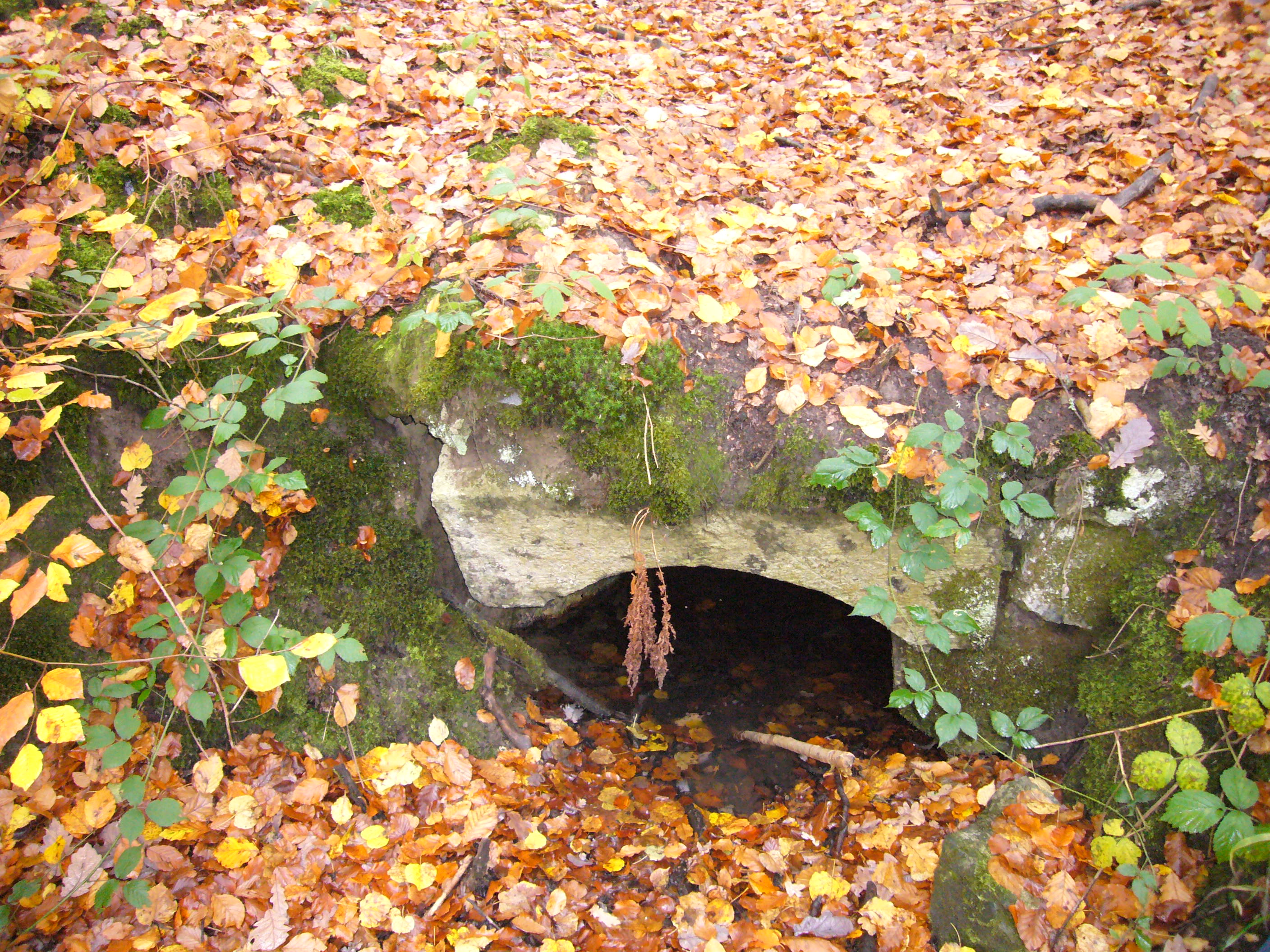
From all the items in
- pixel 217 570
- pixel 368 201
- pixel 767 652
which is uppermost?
pixel 368 201

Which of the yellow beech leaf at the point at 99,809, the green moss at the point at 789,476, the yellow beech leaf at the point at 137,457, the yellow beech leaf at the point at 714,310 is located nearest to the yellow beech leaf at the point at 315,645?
the yellow beech leaf at the point at 99,809

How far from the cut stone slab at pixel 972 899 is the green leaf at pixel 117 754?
2.66 meters

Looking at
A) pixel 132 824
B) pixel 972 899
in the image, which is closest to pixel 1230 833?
pixel 972 899

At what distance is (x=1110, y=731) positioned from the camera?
2.40 metres

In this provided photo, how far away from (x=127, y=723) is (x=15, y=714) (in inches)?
10.9

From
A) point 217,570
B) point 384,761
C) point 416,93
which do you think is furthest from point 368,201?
point 384,761

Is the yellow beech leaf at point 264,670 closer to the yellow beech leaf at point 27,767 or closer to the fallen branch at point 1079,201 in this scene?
the yellow beech leaf at point 27,767

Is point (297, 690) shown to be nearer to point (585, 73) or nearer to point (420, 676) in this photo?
point (420, 676)

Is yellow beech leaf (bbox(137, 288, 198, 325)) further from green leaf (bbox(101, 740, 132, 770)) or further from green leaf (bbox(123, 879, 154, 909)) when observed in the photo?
green leaf (bbox(123, 879, 154, 909))

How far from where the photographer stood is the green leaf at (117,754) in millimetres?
2143

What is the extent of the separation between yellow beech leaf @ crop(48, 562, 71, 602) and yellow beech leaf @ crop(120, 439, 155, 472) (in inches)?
18.0

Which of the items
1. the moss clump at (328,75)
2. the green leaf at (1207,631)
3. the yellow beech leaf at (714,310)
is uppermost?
the moss clump at (328,75)

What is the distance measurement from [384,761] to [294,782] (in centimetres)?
32

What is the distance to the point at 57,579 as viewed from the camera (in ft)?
7.09
